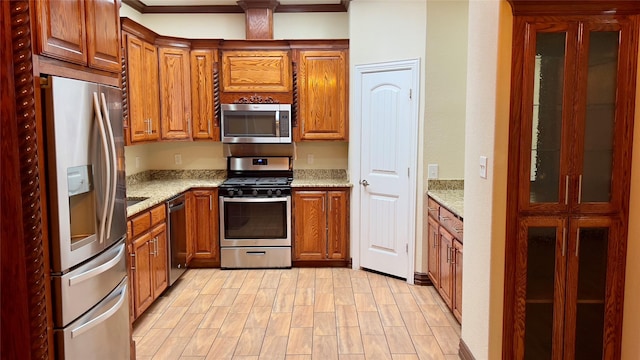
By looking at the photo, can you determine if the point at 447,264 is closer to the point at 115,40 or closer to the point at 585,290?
the point at 585,290

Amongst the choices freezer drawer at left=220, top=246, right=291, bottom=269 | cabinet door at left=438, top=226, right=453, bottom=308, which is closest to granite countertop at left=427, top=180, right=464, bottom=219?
cabinet door at left=438, top=226, right=453, bottom=308

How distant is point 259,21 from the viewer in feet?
17.4

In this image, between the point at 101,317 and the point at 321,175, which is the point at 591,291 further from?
the point at 321,175

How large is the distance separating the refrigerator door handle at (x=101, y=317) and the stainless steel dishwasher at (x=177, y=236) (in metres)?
1.71

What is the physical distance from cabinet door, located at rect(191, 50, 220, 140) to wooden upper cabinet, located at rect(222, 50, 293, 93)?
16 cm

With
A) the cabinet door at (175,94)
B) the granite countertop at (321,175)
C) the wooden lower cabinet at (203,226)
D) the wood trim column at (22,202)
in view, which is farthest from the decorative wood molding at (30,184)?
the granite countertop at (321,175)

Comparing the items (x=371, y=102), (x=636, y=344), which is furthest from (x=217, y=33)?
(x=636, y=344)

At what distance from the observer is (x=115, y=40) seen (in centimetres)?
271

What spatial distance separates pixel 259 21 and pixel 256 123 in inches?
42.5

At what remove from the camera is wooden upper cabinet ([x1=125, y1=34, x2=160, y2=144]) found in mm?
4383

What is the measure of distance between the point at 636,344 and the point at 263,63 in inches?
160

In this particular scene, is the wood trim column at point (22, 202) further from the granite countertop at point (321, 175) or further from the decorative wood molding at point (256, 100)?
the granite countertop at point (321, 175)

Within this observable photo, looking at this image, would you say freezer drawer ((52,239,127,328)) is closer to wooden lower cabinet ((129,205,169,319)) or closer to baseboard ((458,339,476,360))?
wooden lower cabinet ((129,205,169,319))

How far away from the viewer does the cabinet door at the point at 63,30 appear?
1988 millimetres
